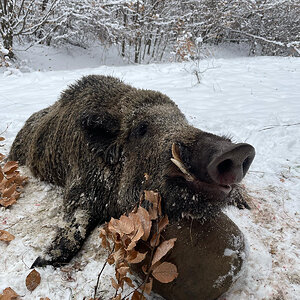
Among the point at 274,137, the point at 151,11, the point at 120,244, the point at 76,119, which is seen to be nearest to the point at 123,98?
the point at 76,119

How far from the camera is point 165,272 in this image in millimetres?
1704

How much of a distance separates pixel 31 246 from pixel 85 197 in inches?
24.8

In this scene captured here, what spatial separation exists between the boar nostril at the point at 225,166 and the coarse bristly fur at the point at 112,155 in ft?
0.21

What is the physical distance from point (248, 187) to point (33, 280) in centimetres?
251

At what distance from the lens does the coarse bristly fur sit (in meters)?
1.75

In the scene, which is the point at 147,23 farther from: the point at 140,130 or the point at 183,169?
the point at 183,169

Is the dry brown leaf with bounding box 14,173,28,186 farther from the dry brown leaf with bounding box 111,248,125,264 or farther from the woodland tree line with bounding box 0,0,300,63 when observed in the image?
the woodland tree line with bounding box 0,0,300,63

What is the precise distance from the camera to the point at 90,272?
7.18 feet

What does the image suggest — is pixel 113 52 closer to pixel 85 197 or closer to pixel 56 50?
pixel 56 50

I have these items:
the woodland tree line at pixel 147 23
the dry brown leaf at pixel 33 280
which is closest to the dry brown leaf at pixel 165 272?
the dry brown leaf at pixel 33 280

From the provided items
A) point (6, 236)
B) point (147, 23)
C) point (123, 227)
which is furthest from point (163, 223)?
point (147, 23)

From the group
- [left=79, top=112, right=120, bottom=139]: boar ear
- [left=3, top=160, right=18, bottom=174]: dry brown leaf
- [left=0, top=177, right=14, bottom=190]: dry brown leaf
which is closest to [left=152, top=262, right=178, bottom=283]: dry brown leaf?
[left=79, top=112, right=120, bottom=139]: boar ear

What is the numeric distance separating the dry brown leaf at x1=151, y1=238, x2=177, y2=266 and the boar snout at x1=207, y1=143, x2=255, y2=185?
52 centimetres

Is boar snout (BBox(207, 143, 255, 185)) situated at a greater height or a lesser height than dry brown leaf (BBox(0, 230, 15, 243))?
greater
